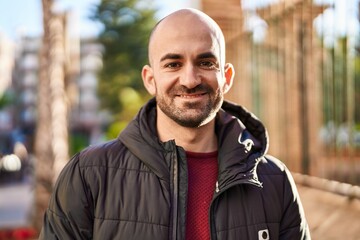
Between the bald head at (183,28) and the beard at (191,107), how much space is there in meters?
0.15

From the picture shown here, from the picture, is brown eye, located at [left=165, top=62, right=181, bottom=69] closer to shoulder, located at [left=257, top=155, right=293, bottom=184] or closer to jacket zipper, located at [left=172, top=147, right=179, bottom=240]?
jacket zipper, located at [left=172, top=147, right=179, bottom=240]

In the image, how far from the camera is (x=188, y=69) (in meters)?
2.29

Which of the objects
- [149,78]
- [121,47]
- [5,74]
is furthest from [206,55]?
[5,74]

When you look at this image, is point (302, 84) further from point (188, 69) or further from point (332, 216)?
point (188, 69)

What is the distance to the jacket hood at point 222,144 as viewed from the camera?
2.32m

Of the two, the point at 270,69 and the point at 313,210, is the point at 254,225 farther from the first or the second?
the point at 270,69

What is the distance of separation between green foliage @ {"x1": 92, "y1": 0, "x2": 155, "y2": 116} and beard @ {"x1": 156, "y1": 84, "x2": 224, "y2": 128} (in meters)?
45.0

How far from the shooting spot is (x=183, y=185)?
7.57 feet

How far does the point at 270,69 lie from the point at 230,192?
3.44 meters

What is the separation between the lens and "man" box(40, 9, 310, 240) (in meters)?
2.25

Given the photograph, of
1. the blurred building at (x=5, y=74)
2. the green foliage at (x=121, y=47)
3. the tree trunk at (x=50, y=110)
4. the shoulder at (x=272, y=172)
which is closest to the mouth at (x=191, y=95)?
the shoulder at (x=272, y=172)

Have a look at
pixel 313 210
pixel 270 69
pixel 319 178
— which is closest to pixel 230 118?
pixel 313 210

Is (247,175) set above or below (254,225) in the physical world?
above

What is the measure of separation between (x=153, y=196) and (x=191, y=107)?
0.33m
